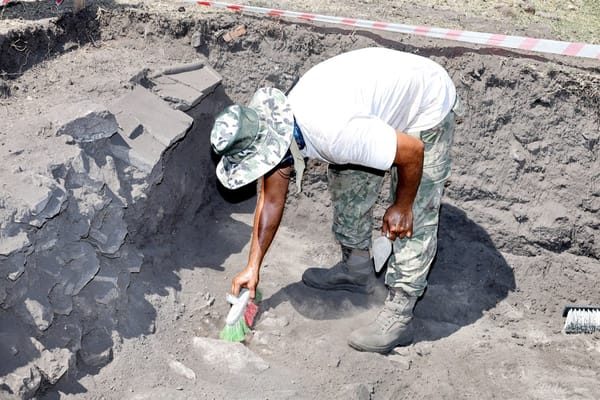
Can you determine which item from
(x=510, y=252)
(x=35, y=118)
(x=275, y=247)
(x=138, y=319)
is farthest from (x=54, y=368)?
(x=510, y=252)

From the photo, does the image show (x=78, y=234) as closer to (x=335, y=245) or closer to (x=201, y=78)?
(x=201, y=78)

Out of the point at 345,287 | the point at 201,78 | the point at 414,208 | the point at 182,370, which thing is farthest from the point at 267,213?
the point at 201,78

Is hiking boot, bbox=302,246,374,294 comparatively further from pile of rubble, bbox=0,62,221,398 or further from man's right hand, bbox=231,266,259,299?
pile of rubble, bbox=0,62,221,398

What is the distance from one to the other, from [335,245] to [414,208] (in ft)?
4.36

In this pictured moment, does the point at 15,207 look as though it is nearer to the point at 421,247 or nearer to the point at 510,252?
the point at 421,247

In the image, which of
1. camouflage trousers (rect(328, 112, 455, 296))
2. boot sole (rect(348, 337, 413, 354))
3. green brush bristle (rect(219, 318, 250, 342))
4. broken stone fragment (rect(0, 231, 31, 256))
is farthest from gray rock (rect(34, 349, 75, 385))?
camouflage trousers (rect(328, 112, 455, 296))

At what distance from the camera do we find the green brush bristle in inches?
153

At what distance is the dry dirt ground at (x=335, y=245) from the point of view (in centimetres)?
389

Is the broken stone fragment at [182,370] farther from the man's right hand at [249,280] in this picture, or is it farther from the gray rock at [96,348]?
the man's right hand at [249,280]

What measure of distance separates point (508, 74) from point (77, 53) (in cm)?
317

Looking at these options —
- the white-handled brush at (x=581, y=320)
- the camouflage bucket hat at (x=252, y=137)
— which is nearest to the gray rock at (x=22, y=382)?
the camouflage bucket hat at (x=252, y=137)

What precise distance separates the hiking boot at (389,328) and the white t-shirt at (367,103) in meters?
1.05

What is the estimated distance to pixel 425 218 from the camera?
394cm

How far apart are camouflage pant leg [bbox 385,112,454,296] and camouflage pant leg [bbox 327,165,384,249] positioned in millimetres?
285
